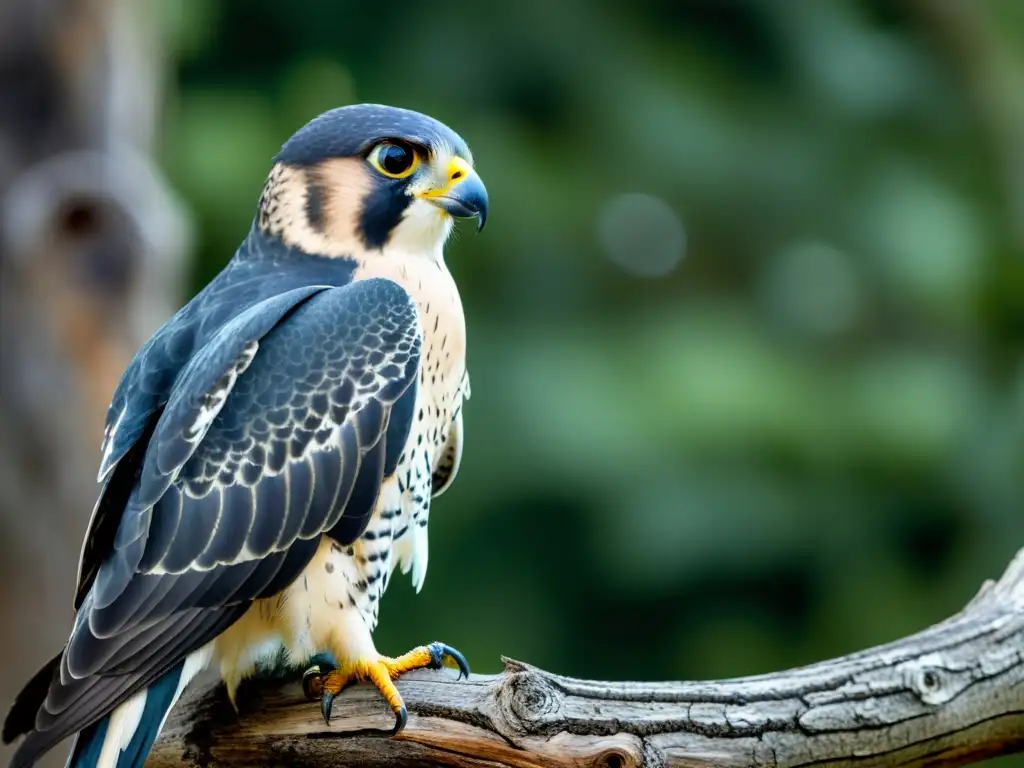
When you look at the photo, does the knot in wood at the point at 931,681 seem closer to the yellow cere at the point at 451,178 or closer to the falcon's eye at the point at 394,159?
the yellow cere at the point at 451,178

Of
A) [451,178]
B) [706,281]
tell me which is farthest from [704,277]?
[451,178]

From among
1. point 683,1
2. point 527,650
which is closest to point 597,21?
point 683,1

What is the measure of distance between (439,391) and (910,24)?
33.4ft

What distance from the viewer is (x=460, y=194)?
4.47m

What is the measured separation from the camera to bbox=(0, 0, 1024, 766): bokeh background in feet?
36.6

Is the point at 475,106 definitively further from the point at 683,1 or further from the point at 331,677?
the point at 331,677

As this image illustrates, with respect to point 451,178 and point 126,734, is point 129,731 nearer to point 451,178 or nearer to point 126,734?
point 126,734

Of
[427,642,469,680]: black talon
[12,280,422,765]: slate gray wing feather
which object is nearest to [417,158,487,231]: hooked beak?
[12,280,422,765]: slate gray wing feather

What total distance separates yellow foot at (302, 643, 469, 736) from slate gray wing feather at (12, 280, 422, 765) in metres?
0.34

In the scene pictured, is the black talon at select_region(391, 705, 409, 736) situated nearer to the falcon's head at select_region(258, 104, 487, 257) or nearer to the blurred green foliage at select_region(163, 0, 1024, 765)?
the falcon's head at select_region(258, 104, 487, 257)

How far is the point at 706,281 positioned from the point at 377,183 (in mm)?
8265

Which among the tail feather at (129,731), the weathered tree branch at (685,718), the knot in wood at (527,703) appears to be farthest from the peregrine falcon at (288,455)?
the knot in wood at (527,703)

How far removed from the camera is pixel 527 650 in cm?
1160

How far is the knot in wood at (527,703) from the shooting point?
3.94m
